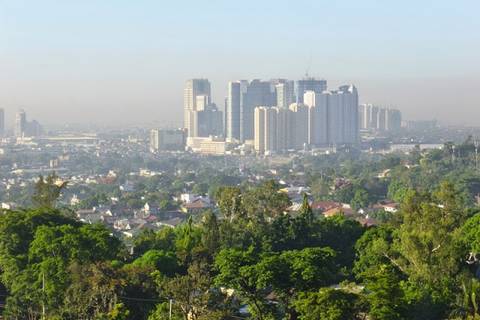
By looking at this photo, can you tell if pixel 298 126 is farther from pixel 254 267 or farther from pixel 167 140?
pixel 254 267

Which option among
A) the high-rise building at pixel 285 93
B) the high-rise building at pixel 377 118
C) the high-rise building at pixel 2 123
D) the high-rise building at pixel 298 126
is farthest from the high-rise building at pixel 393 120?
the high-rise building at pixel 2 123

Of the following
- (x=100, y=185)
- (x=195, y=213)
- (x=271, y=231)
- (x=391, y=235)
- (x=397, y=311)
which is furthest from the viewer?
(x=100, y=185)

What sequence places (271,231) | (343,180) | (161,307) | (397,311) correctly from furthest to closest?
(343,180) → (271,231) → (161,307) → (397,311)

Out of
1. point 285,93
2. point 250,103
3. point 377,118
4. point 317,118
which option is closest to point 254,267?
point 317,118

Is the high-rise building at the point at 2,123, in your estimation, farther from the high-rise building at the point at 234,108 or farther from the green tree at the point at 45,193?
the green tree at the point at 45,193

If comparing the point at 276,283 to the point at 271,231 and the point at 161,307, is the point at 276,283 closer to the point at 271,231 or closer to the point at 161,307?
the point at 161,307

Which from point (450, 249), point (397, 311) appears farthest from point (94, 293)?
point (450, 249)

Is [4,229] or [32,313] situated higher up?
[4,229]
